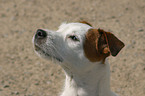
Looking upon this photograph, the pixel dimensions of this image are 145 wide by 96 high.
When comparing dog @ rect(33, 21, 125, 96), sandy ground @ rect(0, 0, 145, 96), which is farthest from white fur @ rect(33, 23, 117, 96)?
sandy ground @ rect(0, 0, 145, 96)

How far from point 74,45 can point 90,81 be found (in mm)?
626

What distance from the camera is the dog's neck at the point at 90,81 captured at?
3576mm

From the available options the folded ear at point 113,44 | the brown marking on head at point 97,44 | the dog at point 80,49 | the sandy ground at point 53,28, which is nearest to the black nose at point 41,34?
the dog at point 80,49

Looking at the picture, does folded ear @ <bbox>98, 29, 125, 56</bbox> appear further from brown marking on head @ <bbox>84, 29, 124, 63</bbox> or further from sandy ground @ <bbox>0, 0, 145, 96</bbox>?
sandy ground @ <bbox>0, 0, 145, 96</bbox>

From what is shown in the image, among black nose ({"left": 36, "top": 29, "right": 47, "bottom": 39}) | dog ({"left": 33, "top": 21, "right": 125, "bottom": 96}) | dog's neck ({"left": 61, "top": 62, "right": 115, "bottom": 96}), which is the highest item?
black nose ({"left": 36, "top": 29, "right": 47, "bottom": 39})

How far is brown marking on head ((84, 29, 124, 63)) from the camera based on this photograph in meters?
3.40

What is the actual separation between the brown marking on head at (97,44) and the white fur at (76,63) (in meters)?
0.07

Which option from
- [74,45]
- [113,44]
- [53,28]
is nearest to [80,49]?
[74,45]

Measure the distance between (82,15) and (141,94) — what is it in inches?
155

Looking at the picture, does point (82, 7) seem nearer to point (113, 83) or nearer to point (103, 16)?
point (103, 16)

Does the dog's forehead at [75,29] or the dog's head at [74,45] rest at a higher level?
the dog's forehead at [75,29]

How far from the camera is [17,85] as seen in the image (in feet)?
18.9

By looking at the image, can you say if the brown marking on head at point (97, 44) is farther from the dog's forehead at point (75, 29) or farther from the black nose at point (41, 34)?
the black nose at point (41, 34)

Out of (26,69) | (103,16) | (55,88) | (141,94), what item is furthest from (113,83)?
(103,16)
